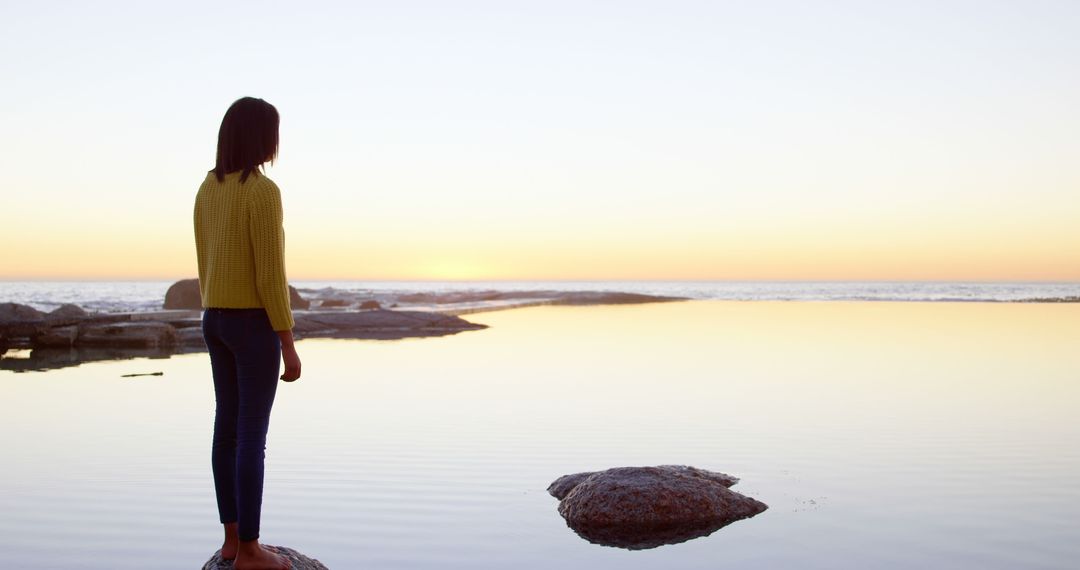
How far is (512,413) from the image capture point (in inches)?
341

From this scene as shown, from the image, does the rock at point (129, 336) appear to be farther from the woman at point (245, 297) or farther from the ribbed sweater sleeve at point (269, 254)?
the ribbed sweater sleeve at point (269, 254)

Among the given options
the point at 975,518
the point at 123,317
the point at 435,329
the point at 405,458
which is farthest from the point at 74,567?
the point at 435,329

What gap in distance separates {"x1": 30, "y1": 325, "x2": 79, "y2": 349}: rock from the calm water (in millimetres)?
3977

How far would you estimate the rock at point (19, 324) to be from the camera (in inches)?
658

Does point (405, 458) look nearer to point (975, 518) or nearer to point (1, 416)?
point (975, 518)

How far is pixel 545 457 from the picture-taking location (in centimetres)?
682

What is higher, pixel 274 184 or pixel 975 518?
pixel 274 184

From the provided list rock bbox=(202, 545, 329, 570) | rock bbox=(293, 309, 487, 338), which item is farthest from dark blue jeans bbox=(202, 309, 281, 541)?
rock bbox=(293, 309, 487, 338)

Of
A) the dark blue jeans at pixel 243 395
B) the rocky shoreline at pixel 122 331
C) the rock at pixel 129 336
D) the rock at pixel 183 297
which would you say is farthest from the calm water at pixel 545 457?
the rock at pixel 183 297

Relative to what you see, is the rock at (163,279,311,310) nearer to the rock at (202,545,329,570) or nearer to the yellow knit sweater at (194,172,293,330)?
the rock at (202,545,329,570)

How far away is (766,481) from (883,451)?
1414mm

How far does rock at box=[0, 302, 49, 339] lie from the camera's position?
16703 millimetres

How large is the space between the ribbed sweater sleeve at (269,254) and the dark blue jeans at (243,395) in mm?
89

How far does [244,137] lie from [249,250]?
0.48 m
